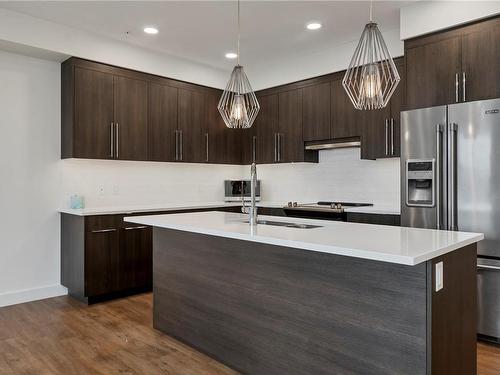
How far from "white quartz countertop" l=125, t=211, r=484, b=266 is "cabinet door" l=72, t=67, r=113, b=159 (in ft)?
6.40

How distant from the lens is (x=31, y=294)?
412cm

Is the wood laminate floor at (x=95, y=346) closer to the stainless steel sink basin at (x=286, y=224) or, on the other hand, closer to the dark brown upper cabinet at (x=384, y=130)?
the stainless steel sink basin at (x=286, y=224)

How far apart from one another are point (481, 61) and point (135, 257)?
148 inches

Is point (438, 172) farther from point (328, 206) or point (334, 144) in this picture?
point (334, 144)

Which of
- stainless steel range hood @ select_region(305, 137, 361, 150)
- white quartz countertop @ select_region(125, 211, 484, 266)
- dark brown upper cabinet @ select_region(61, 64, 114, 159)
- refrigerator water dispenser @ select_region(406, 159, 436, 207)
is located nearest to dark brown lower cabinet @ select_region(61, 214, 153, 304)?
dark brown upper cabinet @ select_region(61, 64, 114, 159)

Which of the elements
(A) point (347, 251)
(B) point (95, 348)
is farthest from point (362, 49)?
(B) point (95, 348)

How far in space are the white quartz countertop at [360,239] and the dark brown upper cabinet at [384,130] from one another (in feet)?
6.09

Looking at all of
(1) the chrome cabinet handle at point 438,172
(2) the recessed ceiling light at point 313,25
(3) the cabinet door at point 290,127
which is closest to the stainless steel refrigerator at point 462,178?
(1) the chrome cabinet handle at point 438,172

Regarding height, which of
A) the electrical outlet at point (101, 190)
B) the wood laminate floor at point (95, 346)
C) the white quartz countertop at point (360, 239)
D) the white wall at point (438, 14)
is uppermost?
the white wall at point (438, 14)

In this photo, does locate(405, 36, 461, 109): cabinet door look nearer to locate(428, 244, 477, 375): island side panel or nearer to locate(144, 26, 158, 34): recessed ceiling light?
locate(428, 244, 477, 375): island side panel

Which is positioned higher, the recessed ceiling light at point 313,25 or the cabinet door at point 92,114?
the recessed ceiling light at point 313,25

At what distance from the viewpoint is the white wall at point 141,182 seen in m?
4.48

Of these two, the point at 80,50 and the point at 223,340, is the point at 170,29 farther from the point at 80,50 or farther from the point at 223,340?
the point at 223,340

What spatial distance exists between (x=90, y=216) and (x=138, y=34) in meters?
2.00
